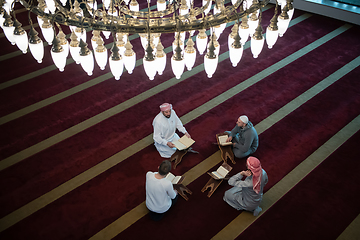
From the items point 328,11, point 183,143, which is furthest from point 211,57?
point 328,11

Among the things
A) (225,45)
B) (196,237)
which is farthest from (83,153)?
(225,45)

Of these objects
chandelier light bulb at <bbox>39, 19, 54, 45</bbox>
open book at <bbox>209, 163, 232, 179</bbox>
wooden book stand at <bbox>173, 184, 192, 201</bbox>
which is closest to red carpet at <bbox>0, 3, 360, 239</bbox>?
wooden book stand at <bbox>173, 184, 192, 201</bbox>

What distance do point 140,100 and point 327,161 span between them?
9.80ft

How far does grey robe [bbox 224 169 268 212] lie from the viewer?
3.96 meters

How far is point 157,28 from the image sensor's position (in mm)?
2607

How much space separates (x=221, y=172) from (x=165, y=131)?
946 mm

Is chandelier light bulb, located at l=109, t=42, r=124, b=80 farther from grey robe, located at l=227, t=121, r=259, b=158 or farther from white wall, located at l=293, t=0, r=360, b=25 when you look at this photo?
white wall, located at l=293, t=0, r=360, b=25

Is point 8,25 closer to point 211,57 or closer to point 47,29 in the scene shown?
point 47,29

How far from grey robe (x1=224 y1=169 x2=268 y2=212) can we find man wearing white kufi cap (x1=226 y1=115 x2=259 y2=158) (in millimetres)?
726

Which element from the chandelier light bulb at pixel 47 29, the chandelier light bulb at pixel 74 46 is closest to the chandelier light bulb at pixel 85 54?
the chandelier light bulb at pixel 74 46

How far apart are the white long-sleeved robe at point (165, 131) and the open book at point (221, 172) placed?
29.3 inches

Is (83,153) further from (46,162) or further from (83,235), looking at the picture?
(83,235)

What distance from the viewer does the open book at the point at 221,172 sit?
4449mm

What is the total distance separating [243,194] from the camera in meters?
4.11
